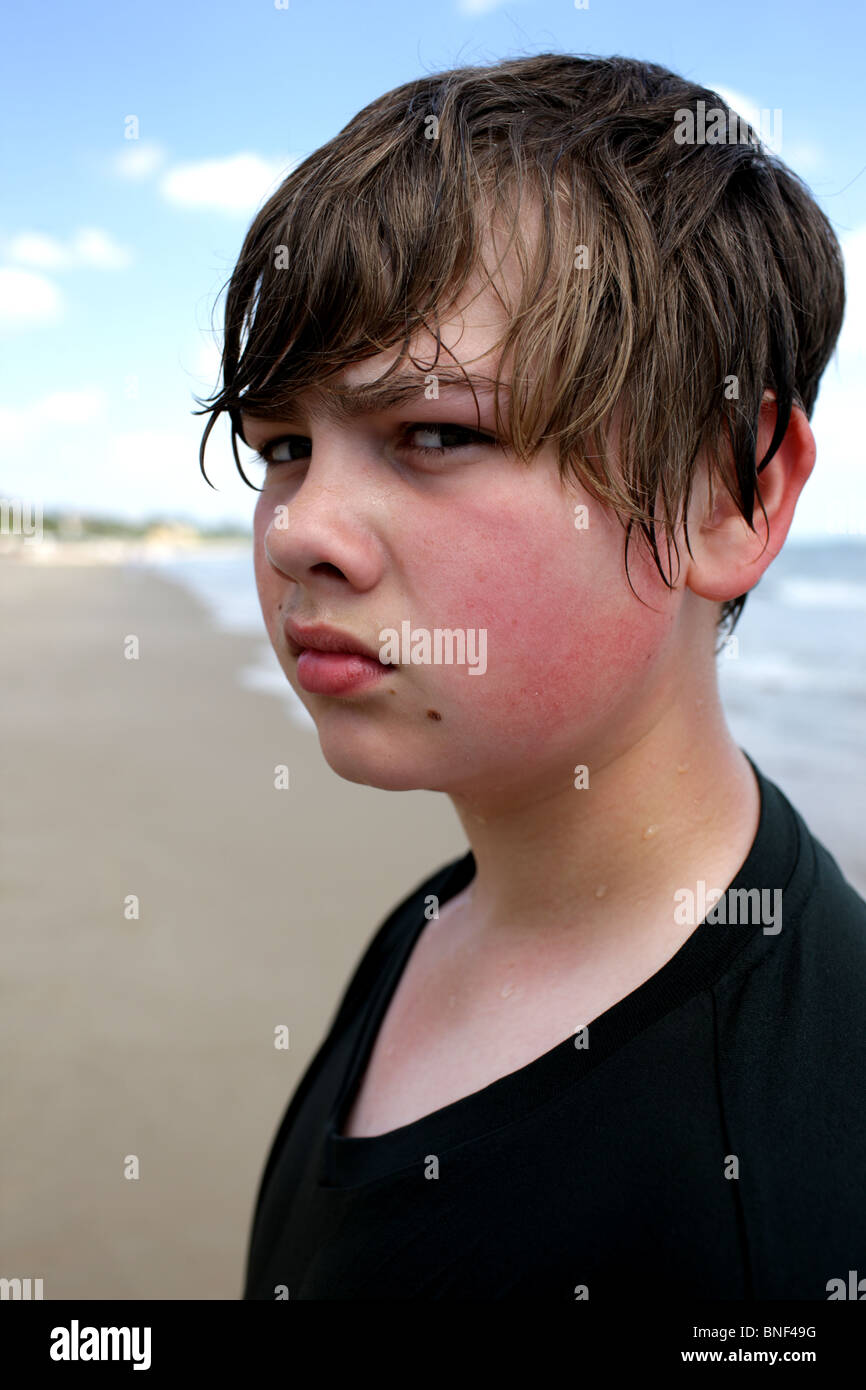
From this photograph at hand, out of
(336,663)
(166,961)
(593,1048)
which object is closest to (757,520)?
(336,663)

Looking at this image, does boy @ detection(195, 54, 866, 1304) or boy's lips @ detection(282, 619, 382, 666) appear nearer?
boy @ detection(195, 54, 866, 1304)

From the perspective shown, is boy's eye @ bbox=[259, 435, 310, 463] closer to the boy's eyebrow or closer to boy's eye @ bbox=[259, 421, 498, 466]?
the boy's eyebrow

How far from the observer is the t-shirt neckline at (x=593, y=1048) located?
3.80ft

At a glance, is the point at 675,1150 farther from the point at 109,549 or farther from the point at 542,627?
the point at 109,549

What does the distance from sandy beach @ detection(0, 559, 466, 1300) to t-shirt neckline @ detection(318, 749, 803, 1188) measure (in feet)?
6.85

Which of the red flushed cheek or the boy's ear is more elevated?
the boy's ear

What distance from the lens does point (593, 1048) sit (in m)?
1.16

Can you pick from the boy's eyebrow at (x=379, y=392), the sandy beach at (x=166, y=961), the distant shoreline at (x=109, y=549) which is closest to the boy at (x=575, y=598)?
the boy's eyebrow at (x=379, y=392)

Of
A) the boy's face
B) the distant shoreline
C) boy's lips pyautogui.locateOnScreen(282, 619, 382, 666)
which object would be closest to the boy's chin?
the boy's face

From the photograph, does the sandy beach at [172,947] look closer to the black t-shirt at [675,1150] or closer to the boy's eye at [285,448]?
the black t-shirt at [675,1150]

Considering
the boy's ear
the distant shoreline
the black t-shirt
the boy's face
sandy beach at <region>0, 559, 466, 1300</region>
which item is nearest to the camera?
the black t-shirt

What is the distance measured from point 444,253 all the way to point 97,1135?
3419 mm

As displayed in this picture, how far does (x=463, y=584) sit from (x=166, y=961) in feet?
12.9

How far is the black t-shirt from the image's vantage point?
3.26 ft
